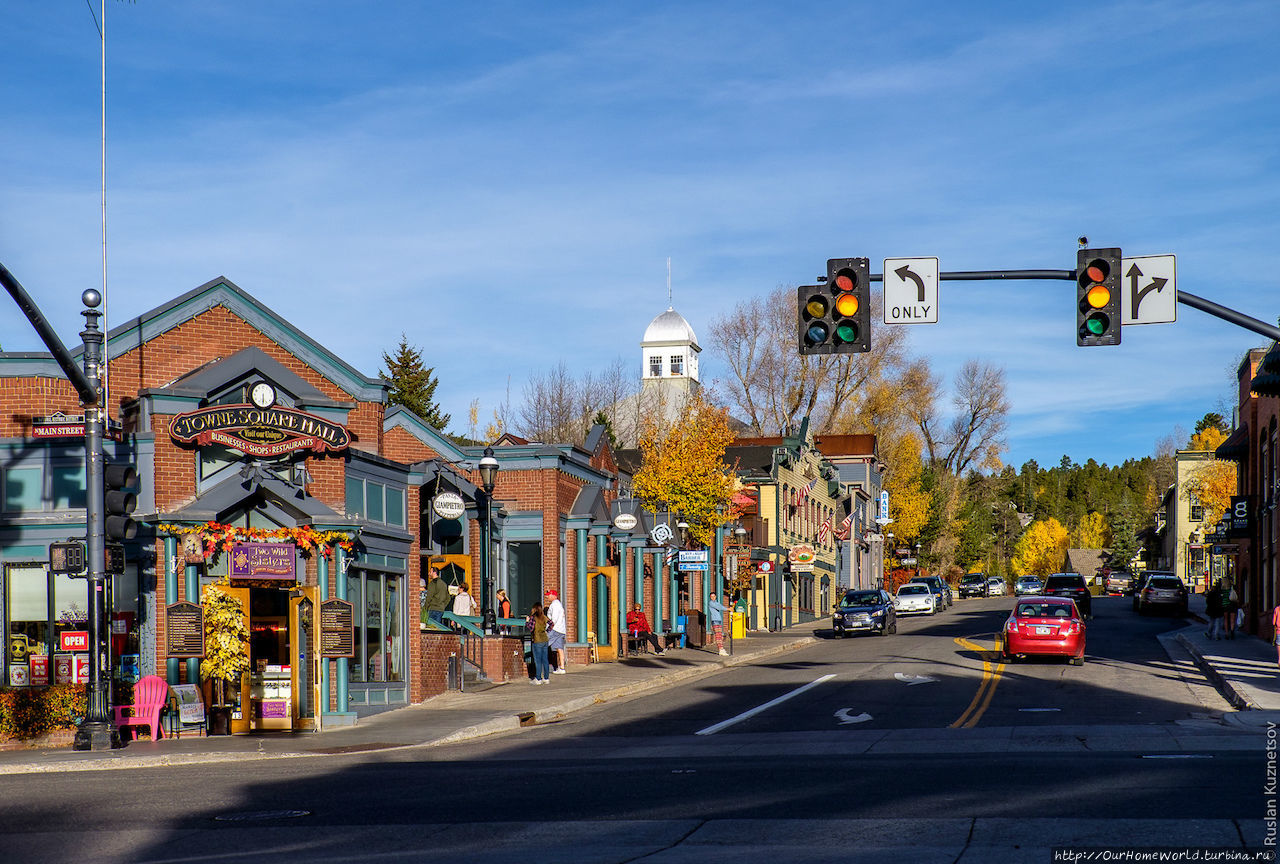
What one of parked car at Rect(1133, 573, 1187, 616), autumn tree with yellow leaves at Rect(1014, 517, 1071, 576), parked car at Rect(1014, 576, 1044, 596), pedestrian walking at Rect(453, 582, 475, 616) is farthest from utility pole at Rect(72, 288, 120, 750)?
autumn tree with yellow leaves at Rect(1014, 517, 1071, 576)

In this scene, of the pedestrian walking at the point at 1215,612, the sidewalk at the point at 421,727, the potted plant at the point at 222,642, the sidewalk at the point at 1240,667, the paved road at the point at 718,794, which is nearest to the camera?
the paved road at the point at 718,794

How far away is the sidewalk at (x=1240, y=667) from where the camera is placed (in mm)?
23297

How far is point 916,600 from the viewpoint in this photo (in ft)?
204

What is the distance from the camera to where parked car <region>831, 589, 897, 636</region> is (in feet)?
155

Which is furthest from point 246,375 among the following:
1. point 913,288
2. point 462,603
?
point 913,288

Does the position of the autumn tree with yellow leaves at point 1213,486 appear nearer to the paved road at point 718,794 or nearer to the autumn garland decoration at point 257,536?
the paved road at point 718,794

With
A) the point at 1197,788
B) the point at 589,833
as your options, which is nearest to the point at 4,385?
the point at 589,833

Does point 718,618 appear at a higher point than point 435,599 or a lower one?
lower

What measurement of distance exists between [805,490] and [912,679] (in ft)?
Answer: 127

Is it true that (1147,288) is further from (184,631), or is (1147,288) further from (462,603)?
(462,603)

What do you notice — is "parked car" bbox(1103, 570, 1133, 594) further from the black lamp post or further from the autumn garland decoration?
the autumn garland decoration

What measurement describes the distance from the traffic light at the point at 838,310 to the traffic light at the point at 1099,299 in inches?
91.9

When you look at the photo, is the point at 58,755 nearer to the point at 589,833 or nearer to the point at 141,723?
the point at 141,723

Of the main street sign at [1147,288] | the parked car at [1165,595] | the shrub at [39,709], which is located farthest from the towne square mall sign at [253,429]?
the parked car at [1165,595]
